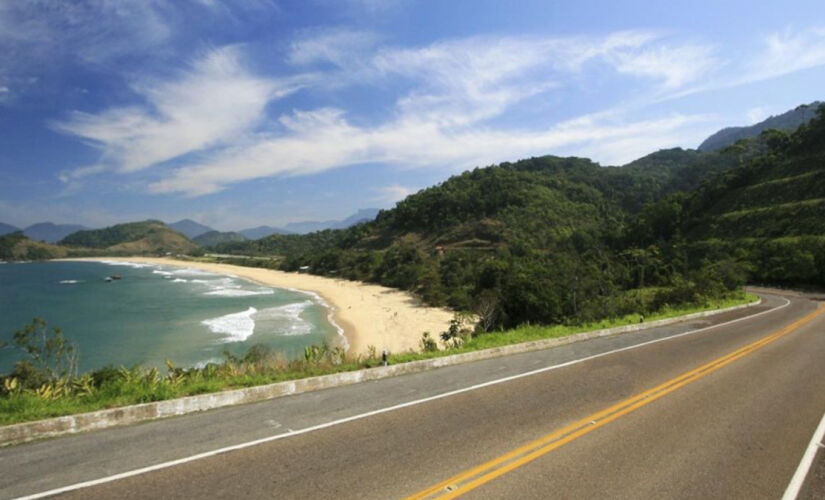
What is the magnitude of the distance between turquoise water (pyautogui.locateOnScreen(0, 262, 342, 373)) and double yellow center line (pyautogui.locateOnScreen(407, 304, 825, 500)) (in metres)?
21.2

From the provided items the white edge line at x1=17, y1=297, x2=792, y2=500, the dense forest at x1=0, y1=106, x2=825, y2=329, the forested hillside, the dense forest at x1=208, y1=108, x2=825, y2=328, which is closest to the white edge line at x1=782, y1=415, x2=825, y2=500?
the white edge line at x1=17, y1=297, x2=792, y2=500

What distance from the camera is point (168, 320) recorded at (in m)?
45.0

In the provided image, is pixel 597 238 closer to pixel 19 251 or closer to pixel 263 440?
pixel 263 440

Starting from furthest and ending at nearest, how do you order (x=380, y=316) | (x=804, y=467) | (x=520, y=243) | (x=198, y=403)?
(x=520, y=243) → (x=380, y=316) → (x=198, y=403) → (x=804, y=467)

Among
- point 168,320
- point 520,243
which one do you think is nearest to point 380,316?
point 168,320

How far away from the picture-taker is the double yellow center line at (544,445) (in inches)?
172

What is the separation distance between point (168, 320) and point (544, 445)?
48900 mm

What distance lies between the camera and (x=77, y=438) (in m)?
5.45

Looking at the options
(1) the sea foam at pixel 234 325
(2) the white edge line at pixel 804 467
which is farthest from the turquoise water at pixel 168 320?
(2) the white edge line at pixel 804 467

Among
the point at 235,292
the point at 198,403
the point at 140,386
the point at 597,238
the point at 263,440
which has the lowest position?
the point at 235,292

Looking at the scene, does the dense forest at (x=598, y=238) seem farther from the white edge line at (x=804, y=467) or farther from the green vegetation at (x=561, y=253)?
the white edge line at (x=804, y=467)

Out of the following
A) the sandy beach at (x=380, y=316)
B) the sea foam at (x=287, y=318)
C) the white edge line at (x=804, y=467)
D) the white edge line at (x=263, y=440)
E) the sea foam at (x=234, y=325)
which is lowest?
the sandy beach at (x=380, y=316)

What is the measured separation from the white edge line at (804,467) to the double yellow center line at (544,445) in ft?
6.94

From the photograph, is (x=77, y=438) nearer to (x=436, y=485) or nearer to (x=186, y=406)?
(x=186, y=406)
